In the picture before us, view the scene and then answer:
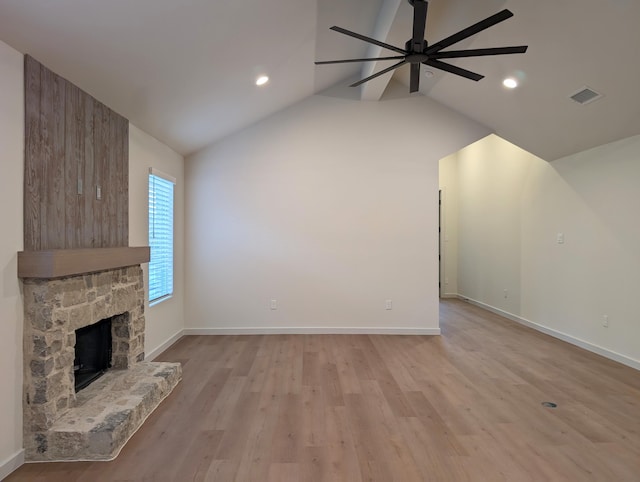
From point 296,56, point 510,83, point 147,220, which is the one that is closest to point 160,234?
point 147,220

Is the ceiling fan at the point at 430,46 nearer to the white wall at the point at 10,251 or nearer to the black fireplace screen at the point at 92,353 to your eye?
the white wall at the point at 10,251

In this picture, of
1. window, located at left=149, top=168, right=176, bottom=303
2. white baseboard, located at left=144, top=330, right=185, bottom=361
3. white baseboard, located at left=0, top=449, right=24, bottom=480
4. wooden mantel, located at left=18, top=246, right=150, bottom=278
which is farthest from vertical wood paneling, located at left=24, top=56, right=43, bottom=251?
white baseboard, located at left=144, top=330, right=185, bottom=361

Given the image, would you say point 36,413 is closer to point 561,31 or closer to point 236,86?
point 236,86

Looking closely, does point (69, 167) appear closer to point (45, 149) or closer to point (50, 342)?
point (45, 149)

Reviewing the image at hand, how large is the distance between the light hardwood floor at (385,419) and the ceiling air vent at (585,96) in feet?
8.55

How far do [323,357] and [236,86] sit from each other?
303 centimetres

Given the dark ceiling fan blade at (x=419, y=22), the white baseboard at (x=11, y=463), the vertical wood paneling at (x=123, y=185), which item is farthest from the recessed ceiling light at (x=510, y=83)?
the white baseboard at (x=11, y=463)

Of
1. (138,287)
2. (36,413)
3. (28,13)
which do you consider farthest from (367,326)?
(28,13)

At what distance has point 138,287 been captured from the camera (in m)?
3.42

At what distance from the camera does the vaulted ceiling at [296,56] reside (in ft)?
7.48

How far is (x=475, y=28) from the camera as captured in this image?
229 cm

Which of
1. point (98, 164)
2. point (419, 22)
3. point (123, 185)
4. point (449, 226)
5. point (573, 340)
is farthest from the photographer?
point (449, 226)

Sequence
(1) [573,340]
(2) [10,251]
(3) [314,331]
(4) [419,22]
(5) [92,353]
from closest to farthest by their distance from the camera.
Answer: (2) [10,251] < (4) [419,22] < (5) [92,353] < (1) [573,340] < (3) [314,331]

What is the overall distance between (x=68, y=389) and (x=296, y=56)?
3.46m
